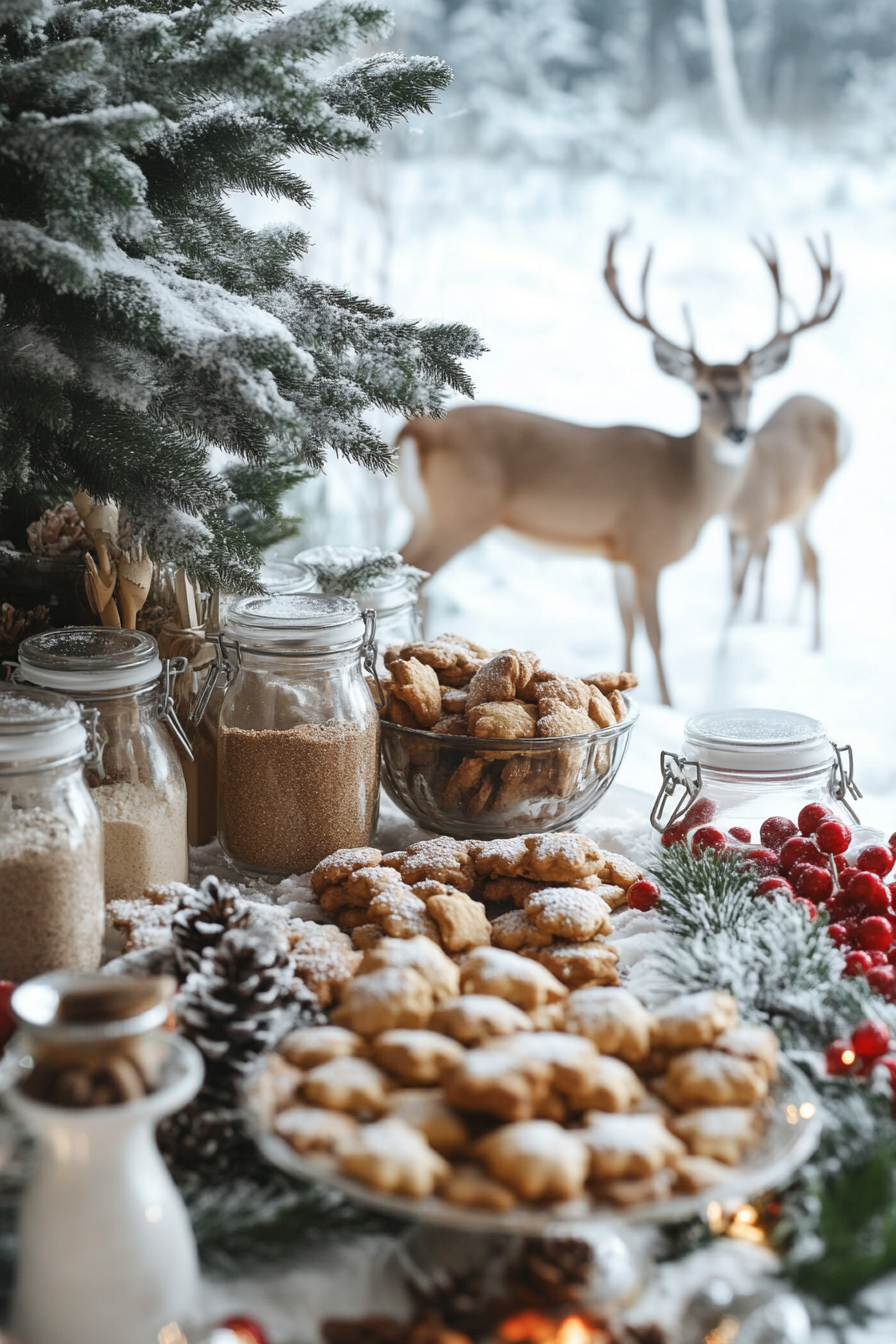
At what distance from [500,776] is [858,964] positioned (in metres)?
0.34

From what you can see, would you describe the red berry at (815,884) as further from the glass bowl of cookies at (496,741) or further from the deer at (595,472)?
the deer at (595,472)

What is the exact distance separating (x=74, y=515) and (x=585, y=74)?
270 centimetres

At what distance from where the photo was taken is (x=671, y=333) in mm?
3686

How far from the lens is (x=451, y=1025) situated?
61 cm

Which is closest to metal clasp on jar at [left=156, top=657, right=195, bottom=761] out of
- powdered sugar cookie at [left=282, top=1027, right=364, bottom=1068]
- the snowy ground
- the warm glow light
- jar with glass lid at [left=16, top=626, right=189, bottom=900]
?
jar with glass lid at [left=16, top=626, right=189, bottom=900]

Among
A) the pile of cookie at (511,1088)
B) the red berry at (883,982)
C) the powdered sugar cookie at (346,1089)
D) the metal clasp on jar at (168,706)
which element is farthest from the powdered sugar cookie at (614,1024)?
the metal clasp on jar at (168,706)

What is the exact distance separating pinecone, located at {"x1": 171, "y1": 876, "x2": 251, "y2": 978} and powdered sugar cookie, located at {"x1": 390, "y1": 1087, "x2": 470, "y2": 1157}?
220 millimetres

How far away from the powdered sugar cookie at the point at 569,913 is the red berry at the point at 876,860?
0.22 metres

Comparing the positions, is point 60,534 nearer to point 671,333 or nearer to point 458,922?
point 458,922

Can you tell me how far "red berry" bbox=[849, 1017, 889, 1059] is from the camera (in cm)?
67

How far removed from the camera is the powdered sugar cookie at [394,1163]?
1.62 ft

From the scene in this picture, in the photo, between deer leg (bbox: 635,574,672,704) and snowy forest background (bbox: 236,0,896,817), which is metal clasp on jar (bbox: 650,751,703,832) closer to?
deer leg (bbox: 635,574,672,704)

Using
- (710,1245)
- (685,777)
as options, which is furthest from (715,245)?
(710,1245)

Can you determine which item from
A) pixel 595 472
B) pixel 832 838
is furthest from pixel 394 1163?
pixel 595 472
